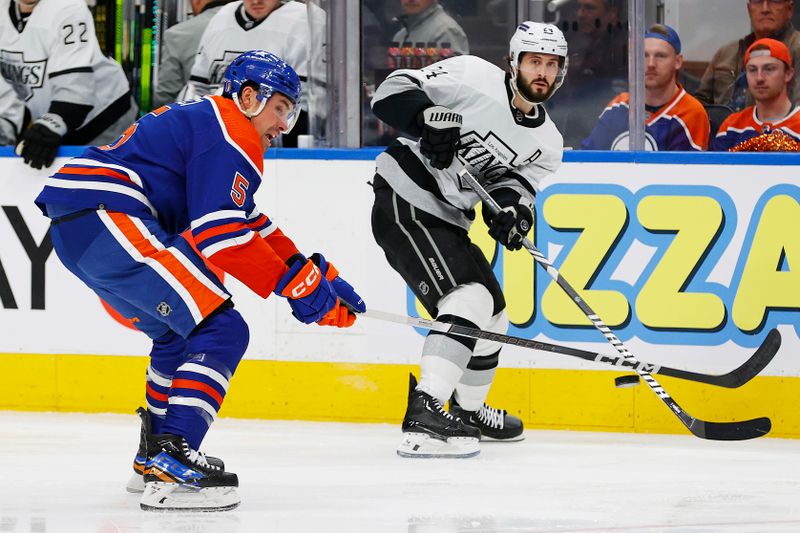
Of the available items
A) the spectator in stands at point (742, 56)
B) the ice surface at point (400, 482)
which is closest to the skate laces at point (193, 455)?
the ice surface at point (400, 482)

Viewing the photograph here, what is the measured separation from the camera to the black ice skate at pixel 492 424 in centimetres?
414

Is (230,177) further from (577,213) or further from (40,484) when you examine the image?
(577,213)

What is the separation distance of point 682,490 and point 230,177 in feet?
4.37

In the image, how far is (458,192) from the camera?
399cm

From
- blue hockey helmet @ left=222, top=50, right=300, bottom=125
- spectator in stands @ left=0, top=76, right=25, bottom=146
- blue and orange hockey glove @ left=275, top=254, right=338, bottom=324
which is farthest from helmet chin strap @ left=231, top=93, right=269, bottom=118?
spectator in stands @ left=0, top=76, right=25, bottom=146

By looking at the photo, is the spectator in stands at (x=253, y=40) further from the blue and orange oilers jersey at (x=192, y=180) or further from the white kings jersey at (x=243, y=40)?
the blue and orange oilers jersey at (x=192, y=180)

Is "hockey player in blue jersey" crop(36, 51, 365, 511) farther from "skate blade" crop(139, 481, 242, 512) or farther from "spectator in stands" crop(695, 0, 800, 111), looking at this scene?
"spectator in stands" crop(695, 0, 800, 111)

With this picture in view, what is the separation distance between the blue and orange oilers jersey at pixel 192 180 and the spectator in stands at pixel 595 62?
1627 millimetres

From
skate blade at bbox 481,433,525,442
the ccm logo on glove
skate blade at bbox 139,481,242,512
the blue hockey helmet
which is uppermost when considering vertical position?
the blue hockey helmet

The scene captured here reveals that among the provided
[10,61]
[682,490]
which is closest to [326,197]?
[10,61]

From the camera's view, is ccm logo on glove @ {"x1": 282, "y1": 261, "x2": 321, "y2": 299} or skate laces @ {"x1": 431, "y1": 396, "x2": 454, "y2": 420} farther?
skate laces @ {"x1": 431, "y1": 396, "x2": 454, "y2": 420}

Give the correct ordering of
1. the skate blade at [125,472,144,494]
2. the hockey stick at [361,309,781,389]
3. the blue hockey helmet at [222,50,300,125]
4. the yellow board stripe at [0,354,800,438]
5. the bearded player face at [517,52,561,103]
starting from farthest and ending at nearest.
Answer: the yellow board stripe at [0,354,800,438] < the bearded player face at [517,52,561,103] < the hockey stick at [361,309,781,389] < the skate blade at [125,472,144,494] < the blue hockey helmet at [222,50,300,125]

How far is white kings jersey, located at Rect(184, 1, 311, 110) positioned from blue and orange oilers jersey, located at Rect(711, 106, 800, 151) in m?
1.36

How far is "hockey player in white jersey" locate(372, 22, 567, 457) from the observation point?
12.5ft
